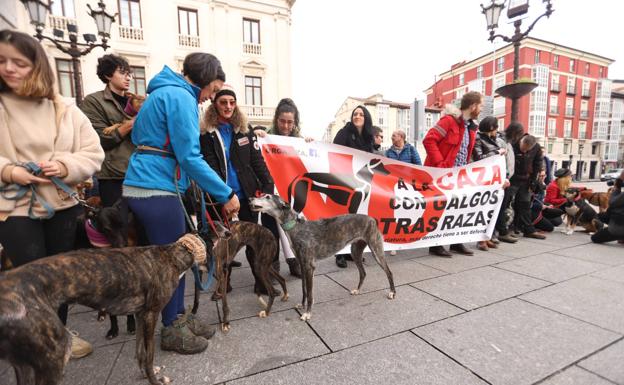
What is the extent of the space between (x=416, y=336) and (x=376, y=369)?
2.07 feet

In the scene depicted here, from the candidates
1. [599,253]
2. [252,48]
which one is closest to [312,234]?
[599,253]

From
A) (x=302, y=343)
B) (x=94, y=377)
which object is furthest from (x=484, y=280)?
(x=94, y=377)

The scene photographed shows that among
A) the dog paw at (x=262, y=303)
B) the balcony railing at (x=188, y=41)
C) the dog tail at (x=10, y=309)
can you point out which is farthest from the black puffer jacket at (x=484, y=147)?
the balcony railing at (x=188, y=41)

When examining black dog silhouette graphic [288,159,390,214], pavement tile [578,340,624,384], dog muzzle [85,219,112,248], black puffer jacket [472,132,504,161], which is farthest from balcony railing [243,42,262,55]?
pavement tile [578,340,624,384]

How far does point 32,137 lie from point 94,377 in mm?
1799

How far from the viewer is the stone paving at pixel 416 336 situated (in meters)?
2.05

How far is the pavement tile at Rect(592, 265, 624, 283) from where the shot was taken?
12.4 ft

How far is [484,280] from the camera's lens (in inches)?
148

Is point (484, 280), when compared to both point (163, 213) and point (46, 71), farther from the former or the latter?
point (46, 71)

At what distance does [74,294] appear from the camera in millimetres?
1502

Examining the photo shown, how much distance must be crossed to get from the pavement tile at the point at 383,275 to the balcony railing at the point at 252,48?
20435 millimetres

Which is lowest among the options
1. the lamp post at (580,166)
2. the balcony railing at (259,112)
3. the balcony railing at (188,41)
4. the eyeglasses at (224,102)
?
the lamp post at (580,166)

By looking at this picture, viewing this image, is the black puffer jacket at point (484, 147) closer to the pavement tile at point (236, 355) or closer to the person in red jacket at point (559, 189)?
the person in red jacket at point (559, 189)

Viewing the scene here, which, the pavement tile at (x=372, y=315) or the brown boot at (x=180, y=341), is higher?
the brown boot at (x=180, y=341)
